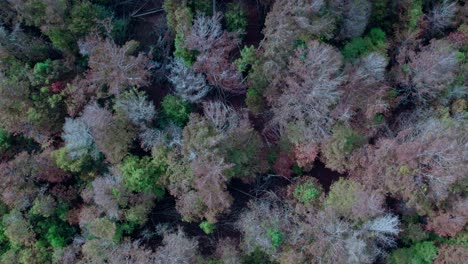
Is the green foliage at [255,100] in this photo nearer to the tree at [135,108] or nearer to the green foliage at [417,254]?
the tree at [135,108]

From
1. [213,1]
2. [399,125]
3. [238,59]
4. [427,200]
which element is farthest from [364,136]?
[213,1]

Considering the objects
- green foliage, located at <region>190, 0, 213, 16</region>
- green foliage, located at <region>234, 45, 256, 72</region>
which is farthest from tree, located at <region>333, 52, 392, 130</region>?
green foliage, located at <region>190, 0, 213, 16</region>

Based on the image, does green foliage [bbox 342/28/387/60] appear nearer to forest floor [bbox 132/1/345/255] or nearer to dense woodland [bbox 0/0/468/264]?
dense woodland [bbox 0/0/468/264]

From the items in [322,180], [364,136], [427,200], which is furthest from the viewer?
[322,180]

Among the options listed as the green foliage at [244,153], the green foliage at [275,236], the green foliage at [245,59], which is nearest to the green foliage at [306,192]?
the green foliage at [275,236]

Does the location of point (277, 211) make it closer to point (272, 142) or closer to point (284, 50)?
point (272, 142)

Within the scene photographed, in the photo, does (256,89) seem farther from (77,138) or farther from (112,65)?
(77,138)

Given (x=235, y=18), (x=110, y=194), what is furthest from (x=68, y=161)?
(x=235, y=18)
